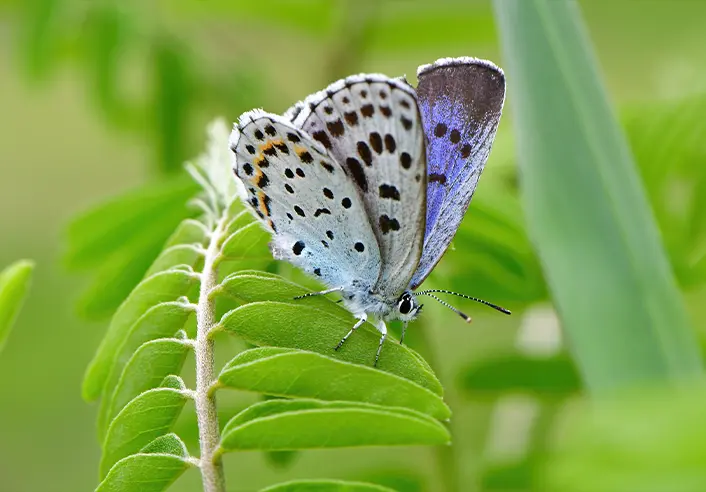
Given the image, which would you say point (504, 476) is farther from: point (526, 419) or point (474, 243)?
point (474, 243)

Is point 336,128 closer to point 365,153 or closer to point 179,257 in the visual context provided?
point 365,153

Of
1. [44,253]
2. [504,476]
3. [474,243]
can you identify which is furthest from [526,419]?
[44,253]

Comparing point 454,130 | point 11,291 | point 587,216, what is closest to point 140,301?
point 11,291

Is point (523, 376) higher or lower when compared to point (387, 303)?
lower

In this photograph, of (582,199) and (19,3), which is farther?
(19,3)

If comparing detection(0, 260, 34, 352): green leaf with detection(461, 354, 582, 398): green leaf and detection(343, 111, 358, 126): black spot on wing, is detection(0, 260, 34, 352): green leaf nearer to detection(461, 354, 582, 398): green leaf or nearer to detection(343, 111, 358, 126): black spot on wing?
detection(343, 111, 358, 126): black spot on wing

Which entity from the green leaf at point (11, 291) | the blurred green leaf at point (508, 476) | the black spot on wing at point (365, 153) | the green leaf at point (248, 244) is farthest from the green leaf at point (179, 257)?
the blurred green leaf at point (508, 476)

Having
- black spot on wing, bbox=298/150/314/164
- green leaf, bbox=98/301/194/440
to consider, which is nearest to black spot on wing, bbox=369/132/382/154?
black spot on wing, bbox=298/150/314/164
